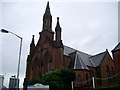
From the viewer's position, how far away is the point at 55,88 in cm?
3275

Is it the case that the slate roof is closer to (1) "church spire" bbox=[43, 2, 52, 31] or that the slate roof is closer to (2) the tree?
(2) the tree

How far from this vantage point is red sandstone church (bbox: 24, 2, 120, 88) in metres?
41.1

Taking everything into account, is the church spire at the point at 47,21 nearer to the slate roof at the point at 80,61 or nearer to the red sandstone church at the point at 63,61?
the red sandstone church at the point at 63,61

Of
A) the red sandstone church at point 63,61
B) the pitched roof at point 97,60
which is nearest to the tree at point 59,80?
the red sandstone church at point 63,61

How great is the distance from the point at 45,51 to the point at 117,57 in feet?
64.4

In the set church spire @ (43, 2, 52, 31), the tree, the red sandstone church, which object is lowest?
the tree

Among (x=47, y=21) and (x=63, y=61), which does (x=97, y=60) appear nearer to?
(x=63, y=61)

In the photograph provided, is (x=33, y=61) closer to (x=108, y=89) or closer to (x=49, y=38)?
(x=49, y=38)

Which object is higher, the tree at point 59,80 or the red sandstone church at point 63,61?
the red sandstone church at point 63,61

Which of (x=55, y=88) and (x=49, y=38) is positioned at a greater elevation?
(x=49, y=38)

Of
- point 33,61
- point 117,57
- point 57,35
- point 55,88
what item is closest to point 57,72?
point 55,88

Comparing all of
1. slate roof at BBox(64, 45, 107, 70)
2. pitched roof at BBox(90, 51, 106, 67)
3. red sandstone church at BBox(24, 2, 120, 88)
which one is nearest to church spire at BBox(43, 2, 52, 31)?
red sandstone church at BBox(24, 2, 120, 88)

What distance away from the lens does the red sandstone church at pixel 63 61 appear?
135ft

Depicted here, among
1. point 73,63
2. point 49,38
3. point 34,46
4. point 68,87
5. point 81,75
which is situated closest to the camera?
point 68,87
